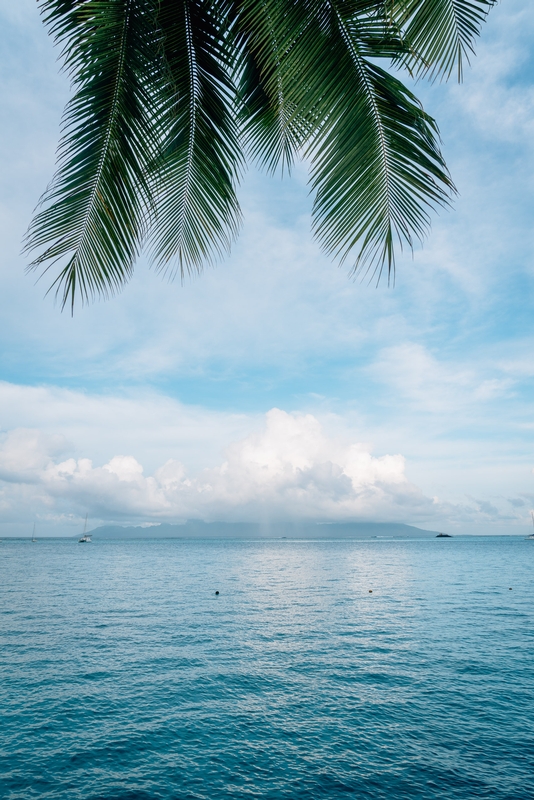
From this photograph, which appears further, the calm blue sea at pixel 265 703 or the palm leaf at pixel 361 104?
the calm blue sea at pixel 265 703

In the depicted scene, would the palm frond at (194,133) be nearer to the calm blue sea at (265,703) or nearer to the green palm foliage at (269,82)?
the green palm foliage at (269,82)

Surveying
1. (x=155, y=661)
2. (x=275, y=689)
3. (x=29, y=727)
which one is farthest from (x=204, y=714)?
(x=155, y=661)

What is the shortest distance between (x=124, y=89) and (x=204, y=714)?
16.9 meters

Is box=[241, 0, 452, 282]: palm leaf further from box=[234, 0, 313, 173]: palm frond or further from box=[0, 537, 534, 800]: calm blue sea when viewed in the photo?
box=[0, 537, 534, 800]: calm blue sea

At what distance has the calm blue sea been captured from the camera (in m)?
11.1

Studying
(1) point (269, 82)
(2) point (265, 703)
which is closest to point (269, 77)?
(1) point (269, 82)

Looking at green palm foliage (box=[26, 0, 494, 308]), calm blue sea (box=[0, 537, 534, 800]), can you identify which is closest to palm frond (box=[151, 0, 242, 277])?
green palm foliage (box=[26, 0, 494, 308])

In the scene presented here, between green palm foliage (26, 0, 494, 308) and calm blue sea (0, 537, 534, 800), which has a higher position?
green palm foliage (26, 0, 494, 308)

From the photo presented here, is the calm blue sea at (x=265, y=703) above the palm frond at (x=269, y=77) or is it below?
below

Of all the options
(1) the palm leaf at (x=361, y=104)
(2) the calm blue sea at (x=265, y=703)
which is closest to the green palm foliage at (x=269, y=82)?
(1) the palm leaf at (x=361, y=104)

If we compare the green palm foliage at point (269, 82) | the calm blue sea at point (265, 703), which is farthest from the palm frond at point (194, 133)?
the calm blue sea at point (265, 703)

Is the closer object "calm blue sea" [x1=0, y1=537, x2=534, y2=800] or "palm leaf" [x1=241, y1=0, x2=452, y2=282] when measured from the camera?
"palm leaf" [x1=241, y1=0, x2=452, y2=282]

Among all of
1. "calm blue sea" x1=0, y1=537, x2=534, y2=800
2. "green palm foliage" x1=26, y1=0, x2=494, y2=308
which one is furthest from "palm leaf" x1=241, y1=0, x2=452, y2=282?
"calm blue sea" x1=0, y1=537, x2=534, y2=800

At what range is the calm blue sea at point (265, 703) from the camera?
11.1 metres
